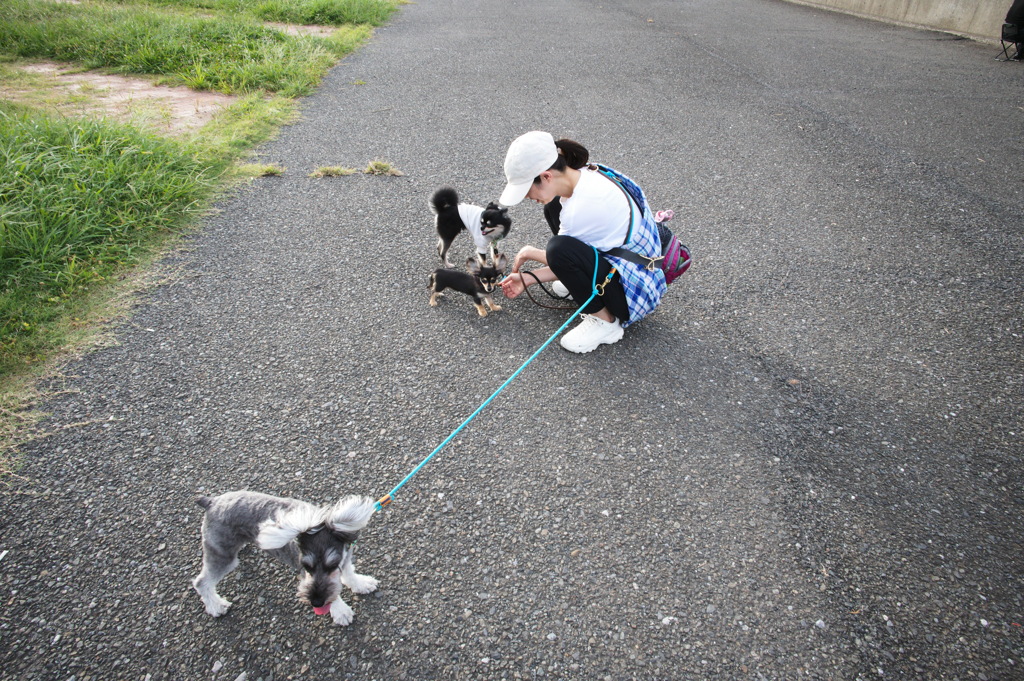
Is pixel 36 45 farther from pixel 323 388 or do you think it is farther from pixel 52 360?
pixel 323 388

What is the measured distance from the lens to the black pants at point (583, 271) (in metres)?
2.94

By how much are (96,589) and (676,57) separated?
9.59m

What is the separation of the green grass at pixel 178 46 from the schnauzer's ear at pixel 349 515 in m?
6.61

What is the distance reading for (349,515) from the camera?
1.68 m

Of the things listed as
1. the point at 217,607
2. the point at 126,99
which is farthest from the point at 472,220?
the point at 126,99

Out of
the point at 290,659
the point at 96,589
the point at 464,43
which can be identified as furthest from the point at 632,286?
the point at 464,43

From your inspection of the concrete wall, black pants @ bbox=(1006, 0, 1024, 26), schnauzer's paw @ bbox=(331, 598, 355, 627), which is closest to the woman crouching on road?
schnauzer's paw @ bbox=(331, 598, 355, 627)

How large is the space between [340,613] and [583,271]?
2022 millimetres

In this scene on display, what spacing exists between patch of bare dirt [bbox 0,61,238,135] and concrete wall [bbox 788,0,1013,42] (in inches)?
492

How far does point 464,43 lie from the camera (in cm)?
946

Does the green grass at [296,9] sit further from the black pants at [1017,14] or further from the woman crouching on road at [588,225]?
the black pants at [1017,14]

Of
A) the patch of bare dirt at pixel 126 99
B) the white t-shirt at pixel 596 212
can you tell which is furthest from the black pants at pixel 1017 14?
the patch of bare dirt at pixel 126 99

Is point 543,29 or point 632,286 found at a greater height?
point 543,29

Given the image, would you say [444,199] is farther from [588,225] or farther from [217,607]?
[217,607]
